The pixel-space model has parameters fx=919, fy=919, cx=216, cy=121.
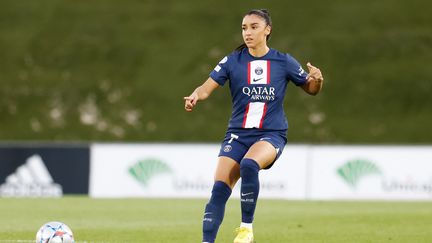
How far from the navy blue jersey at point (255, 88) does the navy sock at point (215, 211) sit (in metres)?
0.68

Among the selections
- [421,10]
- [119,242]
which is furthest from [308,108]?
[119,242]

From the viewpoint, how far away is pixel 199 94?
8.80 meters

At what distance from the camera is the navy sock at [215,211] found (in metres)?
8.55

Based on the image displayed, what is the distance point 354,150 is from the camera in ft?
71.7

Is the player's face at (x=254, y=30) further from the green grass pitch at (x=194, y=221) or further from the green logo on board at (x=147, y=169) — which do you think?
the green logo on board at (x=147, y=169)

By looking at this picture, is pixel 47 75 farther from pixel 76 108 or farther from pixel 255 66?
pixel 255 66

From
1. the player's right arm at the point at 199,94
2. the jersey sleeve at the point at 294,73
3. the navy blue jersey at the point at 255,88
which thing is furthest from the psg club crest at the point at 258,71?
the player's right arm at the point at 199,94

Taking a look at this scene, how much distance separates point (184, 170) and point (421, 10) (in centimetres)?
2622

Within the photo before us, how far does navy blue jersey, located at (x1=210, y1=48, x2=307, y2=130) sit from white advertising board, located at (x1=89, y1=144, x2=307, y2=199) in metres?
12.7

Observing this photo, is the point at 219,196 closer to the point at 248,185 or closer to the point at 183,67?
the point at 248,185

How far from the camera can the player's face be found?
29.7 feet

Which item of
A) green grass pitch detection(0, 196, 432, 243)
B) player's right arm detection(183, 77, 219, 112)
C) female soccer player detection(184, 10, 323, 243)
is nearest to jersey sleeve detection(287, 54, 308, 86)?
female soccer player detection(184, 10, 323, 243)

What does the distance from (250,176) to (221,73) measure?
3.76 feet

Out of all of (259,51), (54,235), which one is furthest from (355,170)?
(54,235)
